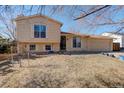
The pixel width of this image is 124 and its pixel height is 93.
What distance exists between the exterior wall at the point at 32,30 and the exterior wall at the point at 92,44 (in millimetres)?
1968

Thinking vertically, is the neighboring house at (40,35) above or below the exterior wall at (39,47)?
above

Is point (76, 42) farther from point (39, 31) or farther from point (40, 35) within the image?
point (39, 31)

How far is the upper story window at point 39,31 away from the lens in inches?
604

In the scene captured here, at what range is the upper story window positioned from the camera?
1535cm

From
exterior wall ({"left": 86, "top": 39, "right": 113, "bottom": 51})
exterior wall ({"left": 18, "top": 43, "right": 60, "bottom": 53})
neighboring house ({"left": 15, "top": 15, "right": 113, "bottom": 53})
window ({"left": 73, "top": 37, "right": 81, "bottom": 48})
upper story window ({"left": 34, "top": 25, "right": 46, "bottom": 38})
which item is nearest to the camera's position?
exterior wall ({"left": 18, "top": 43, "right": 60, "bottom": 53})

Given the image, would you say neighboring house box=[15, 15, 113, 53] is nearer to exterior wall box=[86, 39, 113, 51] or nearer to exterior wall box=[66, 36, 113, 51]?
exterior wall box=[66, 36, 113, 51]

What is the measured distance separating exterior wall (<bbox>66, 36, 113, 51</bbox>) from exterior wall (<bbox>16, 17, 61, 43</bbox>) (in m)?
1.97

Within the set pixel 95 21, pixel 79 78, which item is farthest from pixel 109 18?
pixel 79 78

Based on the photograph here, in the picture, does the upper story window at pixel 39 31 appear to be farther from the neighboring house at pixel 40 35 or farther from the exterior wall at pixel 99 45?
the exterior wall at pixel 99 45

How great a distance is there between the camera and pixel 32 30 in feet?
49.8

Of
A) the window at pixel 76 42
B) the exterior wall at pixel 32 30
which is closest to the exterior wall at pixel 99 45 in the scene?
the window at pixel 76 42

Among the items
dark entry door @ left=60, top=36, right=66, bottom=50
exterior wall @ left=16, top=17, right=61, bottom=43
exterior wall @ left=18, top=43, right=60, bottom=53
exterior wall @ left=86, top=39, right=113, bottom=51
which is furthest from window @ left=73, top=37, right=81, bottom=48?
exterior wall @ left=16, top=17, right=61, bottom=43
